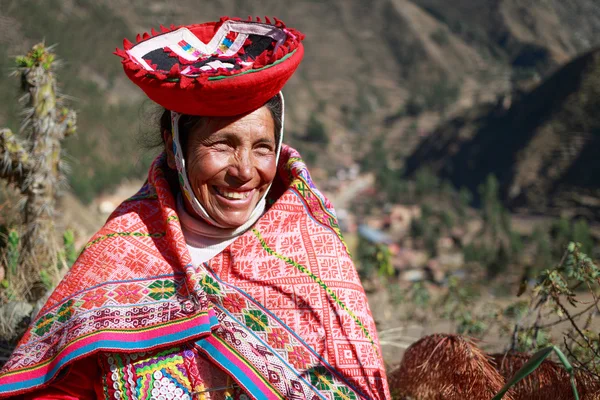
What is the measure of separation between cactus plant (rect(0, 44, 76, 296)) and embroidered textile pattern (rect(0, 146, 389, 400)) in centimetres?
200

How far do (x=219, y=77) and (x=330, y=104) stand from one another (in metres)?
91.4

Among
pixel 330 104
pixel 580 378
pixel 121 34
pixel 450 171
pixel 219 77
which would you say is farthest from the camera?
pixel 330 104

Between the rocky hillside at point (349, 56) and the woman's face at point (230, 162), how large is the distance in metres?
45.2

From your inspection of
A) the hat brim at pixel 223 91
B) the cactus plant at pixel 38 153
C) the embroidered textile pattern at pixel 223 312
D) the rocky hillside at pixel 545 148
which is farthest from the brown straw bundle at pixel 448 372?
the rocky hillside at pixel 545 148

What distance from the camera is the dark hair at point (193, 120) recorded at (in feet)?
6.43

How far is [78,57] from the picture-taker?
6481 cm

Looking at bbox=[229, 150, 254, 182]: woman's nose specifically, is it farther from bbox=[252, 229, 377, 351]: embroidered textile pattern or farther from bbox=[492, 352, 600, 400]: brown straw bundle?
bbox=[492, 352, 600, 400]: brown straw bundle

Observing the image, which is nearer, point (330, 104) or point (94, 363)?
point (94, 363)

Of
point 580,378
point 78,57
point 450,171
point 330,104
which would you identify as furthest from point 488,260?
point 330,104

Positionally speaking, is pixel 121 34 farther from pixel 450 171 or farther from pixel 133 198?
pixel 133 198

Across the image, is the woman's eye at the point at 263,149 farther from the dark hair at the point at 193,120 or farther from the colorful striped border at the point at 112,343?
the colorful striped border at the point at 112,343

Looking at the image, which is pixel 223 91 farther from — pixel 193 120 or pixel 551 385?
pixel 551 385

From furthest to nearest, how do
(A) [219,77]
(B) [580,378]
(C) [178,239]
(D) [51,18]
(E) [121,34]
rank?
(E) [121,34], (D) [51,18], (B) [580,378], (C) [178,239], (A) [219,77]

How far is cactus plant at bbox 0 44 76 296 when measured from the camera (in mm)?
3838
